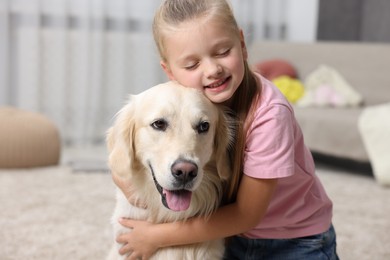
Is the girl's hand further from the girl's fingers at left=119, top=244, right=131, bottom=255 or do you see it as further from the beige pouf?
the beige pouf

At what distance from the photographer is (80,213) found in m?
2.45

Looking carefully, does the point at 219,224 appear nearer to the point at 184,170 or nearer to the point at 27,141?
the point at 184,170

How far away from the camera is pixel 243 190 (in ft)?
4.58

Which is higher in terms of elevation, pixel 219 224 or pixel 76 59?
pixel 219 224

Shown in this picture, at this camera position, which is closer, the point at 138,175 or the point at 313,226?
the point at 138,175

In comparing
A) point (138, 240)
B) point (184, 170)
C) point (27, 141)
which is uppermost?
point (184, 170)

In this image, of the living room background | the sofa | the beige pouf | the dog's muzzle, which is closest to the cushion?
the sofa

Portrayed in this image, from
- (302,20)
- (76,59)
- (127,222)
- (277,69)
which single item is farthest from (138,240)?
(302,20)

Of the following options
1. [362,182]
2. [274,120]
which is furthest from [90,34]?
[274,120]

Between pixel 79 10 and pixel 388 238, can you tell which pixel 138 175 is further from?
pixel 79 10

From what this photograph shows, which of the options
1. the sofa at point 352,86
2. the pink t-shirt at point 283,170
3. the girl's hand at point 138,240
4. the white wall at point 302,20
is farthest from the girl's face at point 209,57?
the white wall at point 302,20

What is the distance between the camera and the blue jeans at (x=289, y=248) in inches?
63.1

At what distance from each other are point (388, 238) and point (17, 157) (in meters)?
2.23

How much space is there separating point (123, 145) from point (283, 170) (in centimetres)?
44
